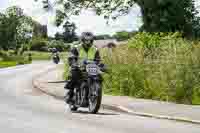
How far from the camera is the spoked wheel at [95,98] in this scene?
1612cm

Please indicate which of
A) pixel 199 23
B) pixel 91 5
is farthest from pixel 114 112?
pixel 199 23

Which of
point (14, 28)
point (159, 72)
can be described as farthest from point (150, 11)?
point (14, 28)

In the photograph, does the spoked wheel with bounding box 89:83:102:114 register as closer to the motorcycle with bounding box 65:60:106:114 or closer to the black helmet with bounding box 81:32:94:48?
the motorcycle with bounding box 65:60:106:114

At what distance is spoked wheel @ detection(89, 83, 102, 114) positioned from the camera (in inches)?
635

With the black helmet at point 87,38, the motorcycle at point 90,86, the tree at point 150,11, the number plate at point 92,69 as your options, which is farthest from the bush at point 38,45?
the number plate at point 92,69

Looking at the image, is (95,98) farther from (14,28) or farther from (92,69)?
(14,28)

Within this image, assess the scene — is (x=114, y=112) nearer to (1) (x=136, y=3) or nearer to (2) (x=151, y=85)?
(2) (x=151, y=85)

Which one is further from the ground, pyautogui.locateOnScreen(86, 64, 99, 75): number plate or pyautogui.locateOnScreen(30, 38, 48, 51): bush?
pyautogui.locateOnScreen(86, 64, 99, 75): number plate

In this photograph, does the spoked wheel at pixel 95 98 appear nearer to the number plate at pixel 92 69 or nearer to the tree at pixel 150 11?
the number plate at pixel 92 69

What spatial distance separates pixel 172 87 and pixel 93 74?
174 inches

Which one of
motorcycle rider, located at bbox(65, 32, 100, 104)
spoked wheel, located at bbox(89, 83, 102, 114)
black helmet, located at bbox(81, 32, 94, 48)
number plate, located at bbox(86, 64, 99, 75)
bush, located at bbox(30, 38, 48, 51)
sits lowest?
bush, located at bbox(30, 38, 48, 51)

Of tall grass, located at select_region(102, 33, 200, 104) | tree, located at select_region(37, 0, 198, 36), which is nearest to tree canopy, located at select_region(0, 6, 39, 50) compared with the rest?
→ tree, located at select_region(37, 0, 198, 36)

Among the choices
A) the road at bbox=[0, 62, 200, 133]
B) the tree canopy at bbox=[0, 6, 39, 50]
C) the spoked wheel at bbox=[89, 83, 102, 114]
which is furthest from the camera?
the tree canopy at bbox=[0, 6, 39, 50]

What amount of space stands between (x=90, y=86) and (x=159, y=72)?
15.8 feet
